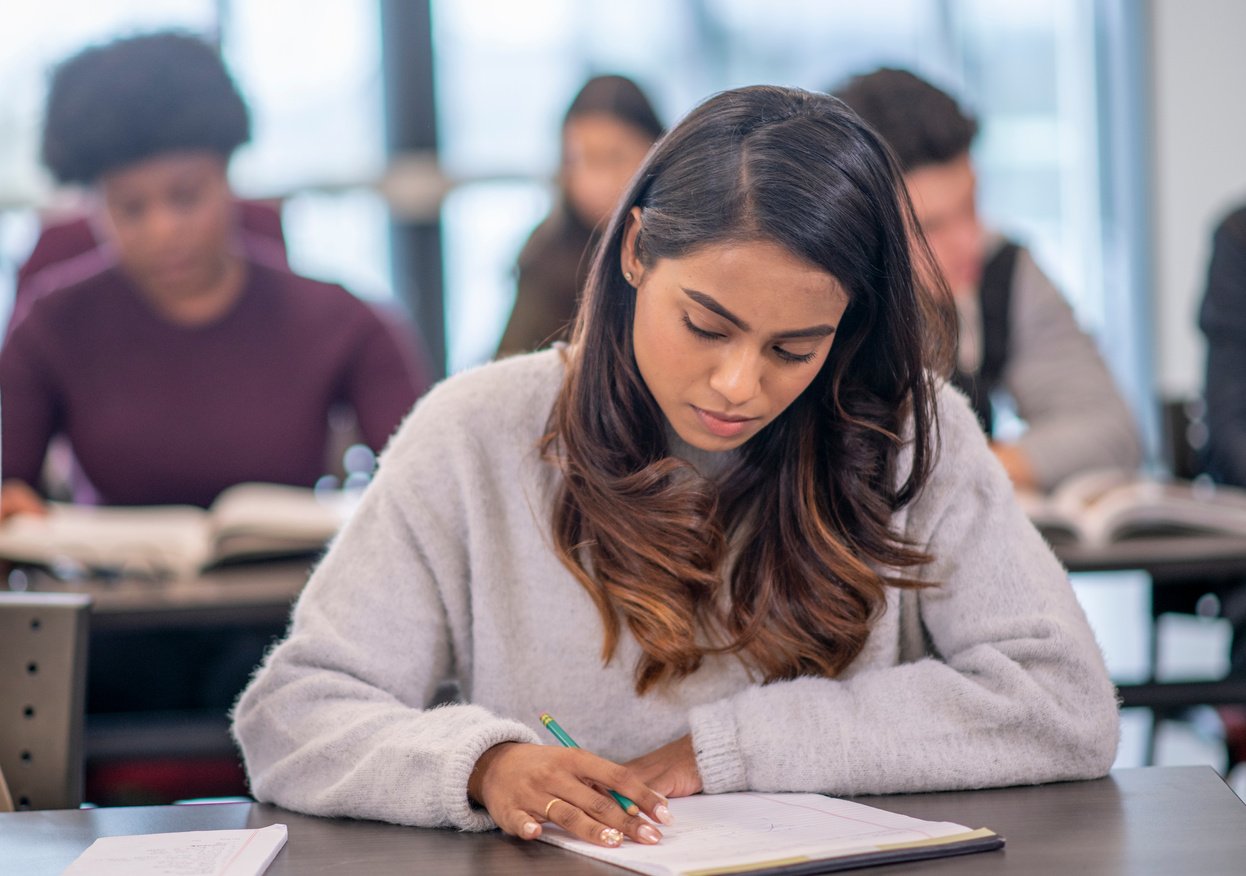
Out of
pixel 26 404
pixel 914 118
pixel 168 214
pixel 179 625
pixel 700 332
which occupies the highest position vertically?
pixel 914 118

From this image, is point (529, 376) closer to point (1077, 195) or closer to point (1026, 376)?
point (1026, 376)

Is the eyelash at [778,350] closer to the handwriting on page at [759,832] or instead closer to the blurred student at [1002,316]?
the handwriting on page at [759,832]

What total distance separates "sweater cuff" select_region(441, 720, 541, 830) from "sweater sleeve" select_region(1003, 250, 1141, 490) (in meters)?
1.53

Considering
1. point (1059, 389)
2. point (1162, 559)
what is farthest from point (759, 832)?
point (1059, 389)

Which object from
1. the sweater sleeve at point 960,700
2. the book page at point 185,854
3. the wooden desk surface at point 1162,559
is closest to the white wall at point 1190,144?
the wooden desk surface at point 1162,559

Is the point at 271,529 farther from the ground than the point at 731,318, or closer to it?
closer to it

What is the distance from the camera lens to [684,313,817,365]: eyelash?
3.68 feet

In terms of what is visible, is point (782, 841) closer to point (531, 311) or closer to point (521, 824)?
point (521, 824)

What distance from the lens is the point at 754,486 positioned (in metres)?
1.28

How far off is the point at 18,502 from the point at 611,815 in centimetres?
155

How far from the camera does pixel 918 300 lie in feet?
4.02

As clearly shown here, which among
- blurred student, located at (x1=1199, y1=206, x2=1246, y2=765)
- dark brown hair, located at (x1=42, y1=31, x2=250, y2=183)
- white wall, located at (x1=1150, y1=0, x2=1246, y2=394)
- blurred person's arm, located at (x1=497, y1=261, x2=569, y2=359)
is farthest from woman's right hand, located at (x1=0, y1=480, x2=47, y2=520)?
white wall, located at (x1=1150, y1=0, x2=1246, y2=394)

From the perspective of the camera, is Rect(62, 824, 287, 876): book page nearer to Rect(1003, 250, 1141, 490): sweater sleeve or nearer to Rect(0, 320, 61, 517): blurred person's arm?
Rect(0, 320, 61, 517): blurred person's arm

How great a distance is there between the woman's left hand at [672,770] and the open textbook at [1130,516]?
0.99m
